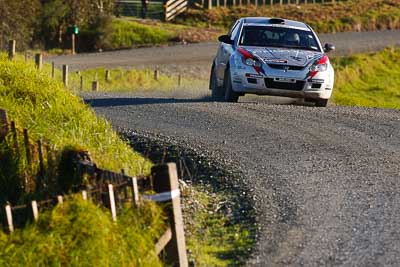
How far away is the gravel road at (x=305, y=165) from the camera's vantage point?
9.25 metres

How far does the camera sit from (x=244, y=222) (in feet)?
33.1

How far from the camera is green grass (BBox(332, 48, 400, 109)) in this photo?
139ft

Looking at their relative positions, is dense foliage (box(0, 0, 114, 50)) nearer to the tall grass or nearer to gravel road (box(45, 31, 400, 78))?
gravel road (box(45, 31, 400, 78))

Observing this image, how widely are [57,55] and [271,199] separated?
4335cm

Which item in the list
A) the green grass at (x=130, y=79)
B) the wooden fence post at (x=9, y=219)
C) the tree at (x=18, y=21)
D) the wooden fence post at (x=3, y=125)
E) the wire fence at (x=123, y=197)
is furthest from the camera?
the tree at (x=18, y=21)

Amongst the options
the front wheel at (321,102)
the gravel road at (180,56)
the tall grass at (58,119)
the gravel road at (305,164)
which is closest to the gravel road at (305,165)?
the gravel road at (305,164)

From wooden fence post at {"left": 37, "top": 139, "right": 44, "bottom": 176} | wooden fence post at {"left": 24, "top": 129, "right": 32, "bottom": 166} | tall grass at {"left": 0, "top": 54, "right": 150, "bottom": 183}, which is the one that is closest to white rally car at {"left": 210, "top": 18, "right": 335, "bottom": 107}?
tall grass at {"left": 0, "top": 54, "right": 150, "bottom": 183}

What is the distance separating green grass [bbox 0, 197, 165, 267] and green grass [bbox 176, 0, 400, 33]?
55480 mm

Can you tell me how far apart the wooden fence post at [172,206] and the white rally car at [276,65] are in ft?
36.0

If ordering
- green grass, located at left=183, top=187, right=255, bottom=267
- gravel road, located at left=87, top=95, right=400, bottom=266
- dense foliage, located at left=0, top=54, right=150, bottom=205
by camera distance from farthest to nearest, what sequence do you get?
dense foliage, located at left=0, top=54, right=150, bottom=205, gravel road, located at left=87, top=95, right=400, bottom=266, green grass, located at left=183, top=187, right=255, bottom=267

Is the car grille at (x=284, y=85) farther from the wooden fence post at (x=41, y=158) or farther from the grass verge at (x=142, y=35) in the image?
the grass verge at (x=142, y=35)

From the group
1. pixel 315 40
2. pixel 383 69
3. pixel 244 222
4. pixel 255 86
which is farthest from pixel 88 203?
pixel 383 69

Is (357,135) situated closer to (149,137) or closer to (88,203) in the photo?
(149,137)

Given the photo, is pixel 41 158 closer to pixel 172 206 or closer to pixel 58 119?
pixel 172 206
